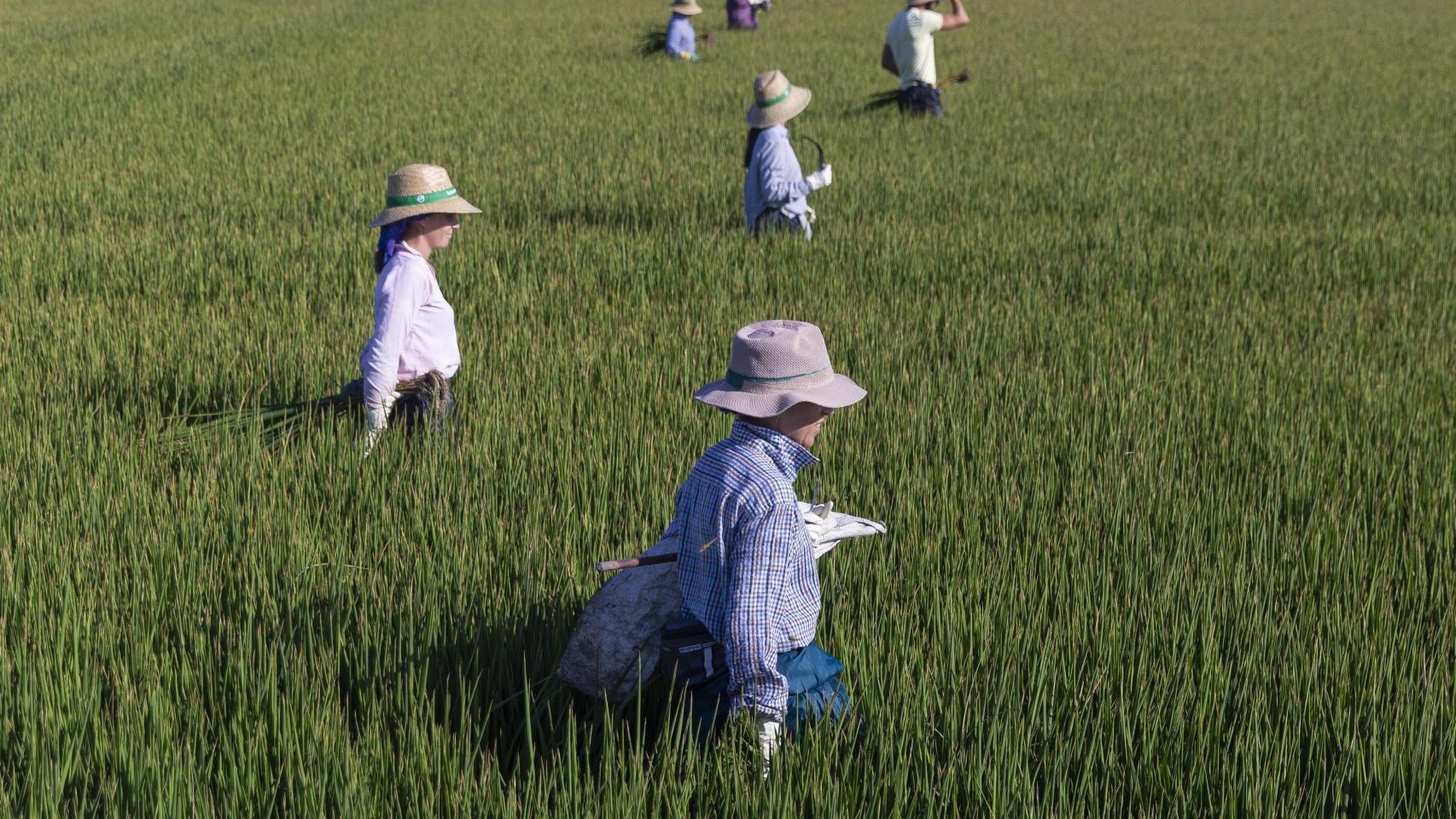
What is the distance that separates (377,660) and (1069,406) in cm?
265

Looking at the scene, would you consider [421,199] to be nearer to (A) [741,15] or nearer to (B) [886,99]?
(B) [886,99]

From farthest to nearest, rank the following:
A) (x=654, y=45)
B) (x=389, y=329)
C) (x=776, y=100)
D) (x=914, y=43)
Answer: (x=654, y=45) < (x=914, y=43) < (x=776, y=100) < (x=389, y=329)

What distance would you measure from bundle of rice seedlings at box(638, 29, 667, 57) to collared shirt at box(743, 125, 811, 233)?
1073 cm

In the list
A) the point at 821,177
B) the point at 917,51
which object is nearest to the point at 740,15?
the point at 917,51

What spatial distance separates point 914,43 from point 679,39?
605cm

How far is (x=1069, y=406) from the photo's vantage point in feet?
14.1

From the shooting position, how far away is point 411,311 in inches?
143

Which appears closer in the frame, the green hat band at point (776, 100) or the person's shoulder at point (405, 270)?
the person's shoulder at point (405, 270)

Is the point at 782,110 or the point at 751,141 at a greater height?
the point at 782,110

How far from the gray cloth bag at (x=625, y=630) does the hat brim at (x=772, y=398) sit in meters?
0.23

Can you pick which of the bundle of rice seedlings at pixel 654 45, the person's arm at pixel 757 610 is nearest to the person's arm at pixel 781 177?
the person's arm at pixel 757 610

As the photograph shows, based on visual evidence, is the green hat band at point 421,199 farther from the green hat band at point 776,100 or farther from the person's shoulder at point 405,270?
the green hat band at point 776,100

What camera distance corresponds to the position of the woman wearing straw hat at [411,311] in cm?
361

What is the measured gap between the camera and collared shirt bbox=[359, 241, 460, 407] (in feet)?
11.8
